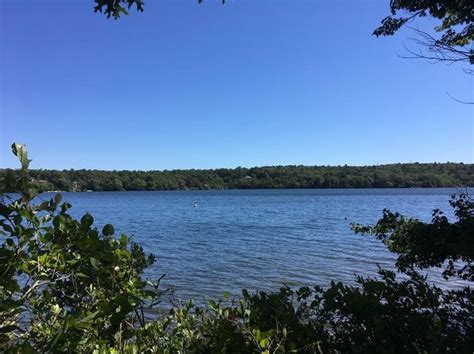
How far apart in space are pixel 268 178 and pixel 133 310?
16452cm

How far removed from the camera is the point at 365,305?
2834 millimetres

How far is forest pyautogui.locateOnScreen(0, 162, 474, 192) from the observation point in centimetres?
13125

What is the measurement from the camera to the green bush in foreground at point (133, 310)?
1740 mm

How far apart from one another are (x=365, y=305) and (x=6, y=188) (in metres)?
2.31

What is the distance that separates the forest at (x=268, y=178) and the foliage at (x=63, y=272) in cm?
12352

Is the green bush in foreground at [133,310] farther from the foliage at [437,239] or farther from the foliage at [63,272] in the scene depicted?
the foliage at [437,239]

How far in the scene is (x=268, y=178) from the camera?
544 feet

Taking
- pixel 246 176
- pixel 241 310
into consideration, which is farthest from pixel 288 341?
pixel 246 176

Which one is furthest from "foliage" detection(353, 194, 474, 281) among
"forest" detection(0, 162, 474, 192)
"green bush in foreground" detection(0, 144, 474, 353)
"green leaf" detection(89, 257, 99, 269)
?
"forest" detection(0, 162, 474, 192)

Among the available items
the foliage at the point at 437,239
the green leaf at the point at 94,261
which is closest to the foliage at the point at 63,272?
the green leaf at the point at 94,261

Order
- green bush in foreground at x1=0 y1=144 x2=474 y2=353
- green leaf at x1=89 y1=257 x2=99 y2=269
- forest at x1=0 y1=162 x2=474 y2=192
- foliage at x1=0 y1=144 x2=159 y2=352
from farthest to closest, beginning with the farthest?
forest at x1=0 y1=162 x2=474 y2=192
green leaf at x1=89 y1=257 x2=99 y2=269
green bush in foreground at x1=0 y1=144 x2=474 y2=353
foliage at x1=0 y1=144 x2=159 y2=352

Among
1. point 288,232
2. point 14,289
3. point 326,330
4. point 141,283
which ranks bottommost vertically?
point 288,232

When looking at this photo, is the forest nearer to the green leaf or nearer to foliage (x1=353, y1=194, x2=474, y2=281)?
foliage (x1=353, y1=194, x2=474, y2=281)

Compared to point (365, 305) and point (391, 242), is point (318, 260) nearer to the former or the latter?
point (391, 242)
